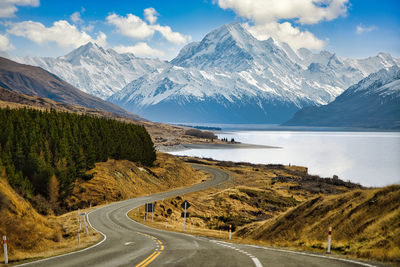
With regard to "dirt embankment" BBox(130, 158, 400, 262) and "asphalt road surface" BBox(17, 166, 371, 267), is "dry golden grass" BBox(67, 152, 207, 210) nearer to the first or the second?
"dirt embankment" BBox(130, 158, 400, 262)

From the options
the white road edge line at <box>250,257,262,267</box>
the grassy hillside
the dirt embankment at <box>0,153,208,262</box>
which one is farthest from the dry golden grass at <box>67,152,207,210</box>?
the white road edge line at <box>250,257,262,267</box>

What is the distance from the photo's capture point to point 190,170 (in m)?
99.1

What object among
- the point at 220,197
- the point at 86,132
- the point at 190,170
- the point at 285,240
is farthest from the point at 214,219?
the point at 190,170

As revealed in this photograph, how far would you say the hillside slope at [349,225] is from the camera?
18.1m

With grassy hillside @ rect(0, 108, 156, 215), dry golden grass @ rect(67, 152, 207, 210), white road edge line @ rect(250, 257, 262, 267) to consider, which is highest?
grassy hillside @ rect(0, 108, 156, 215)

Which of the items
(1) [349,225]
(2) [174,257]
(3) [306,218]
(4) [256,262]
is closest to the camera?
(4) [256,262]

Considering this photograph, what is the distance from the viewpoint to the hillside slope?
1806 cm

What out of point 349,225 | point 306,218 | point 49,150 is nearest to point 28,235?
point 306,218

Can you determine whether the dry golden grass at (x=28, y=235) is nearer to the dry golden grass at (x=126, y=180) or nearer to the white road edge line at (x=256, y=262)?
the white road edge line at (x=256, y=262)

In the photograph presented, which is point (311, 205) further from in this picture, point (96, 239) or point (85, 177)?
point (85, 177)

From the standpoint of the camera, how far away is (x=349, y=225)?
A: 23125 mm

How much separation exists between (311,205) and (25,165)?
34958 mm

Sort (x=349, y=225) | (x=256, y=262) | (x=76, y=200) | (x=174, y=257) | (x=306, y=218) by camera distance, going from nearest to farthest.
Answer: (x=256, y=262) → (x=174, y=257) → (x=349, y=225) → (x=306, y=218) → (x=76, y=200)

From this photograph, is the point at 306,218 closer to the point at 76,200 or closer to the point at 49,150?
the point at 76,200
